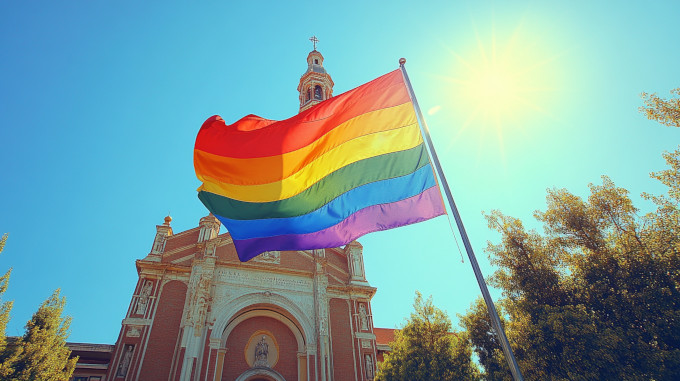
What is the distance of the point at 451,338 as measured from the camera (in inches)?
627

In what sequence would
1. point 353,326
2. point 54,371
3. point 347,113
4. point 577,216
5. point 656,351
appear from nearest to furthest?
point 347,113 < point 656,351 < point 577,216 < point 54,371 < point 353,326

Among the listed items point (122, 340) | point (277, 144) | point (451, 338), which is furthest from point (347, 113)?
point (122, 340)

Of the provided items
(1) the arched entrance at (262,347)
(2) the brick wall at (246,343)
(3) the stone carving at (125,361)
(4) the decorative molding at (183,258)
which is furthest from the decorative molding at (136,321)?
(2) the brick wall at (246,343)

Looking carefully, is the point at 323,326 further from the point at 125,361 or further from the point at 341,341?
the point at 125,361

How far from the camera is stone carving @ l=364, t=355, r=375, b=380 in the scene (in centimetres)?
2022

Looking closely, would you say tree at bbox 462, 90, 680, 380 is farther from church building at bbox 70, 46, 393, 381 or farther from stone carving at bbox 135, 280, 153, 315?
stone carving at bbox 135, 280, 153, 315

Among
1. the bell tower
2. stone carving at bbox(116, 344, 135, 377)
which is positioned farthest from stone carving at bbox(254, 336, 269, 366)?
the bell tower

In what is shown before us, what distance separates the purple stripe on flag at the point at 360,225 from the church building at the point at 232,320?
13025 mm

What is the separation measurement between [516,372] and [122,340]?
61.5 feet

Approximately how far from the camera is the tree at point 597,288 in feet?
34.0

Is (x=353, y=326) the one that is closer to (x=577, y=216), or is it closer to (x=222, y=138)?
(x=577, y=216)

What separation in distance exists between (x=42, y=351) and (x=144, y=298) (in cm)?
477

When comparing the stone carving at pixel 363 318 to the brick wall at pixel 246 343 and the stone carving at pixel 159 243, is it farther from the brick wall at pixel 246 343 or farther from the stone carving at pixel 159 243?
the stone carving at pixel 159 243

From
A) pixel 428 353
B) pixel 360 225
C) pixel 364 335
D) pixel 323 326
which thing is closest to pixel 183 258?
pixel 323 326
